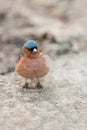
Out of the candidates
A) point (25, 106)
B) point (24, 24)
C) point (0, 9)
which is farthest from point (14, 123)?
point (0, 9)

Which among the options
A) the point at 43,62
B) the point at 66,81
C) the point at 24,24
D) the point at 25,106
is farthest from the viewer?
the point at 24,24

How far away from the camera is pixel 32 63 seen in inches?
199

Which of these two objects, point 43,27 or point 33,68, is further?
point 43,27

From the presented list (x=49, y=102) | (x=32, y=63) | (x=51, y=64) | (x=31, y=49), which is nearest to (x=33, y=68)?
(x=32, y=63)

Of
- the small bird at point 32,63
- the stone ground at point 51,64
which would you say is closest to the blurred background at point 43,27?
the stone ground at point 51,64

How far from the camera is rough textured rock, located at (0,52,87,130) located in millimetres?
4328

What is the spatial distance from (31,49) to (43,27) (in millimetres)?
3025

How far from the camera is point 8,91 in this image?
17.0 ft

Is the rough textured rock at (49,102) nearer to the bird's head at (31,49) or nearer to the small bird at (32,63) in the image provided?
the small bird at (32,63)

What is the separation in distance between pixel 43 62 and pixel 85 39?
2.64 m

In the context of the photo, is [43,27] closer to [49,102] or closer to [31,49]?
[31,49]

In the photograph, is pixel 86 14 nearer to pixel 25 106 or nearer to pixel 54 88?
pixel 54 88

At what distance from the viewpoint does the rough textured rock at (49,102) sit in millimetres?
4328

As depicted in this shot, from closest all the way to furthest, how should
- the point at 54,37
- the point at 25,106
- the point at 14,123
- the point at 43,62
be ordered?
1. the point at 14,123
2. the point at 25,106
3. the point at 43,62
4. the point at 54,37
